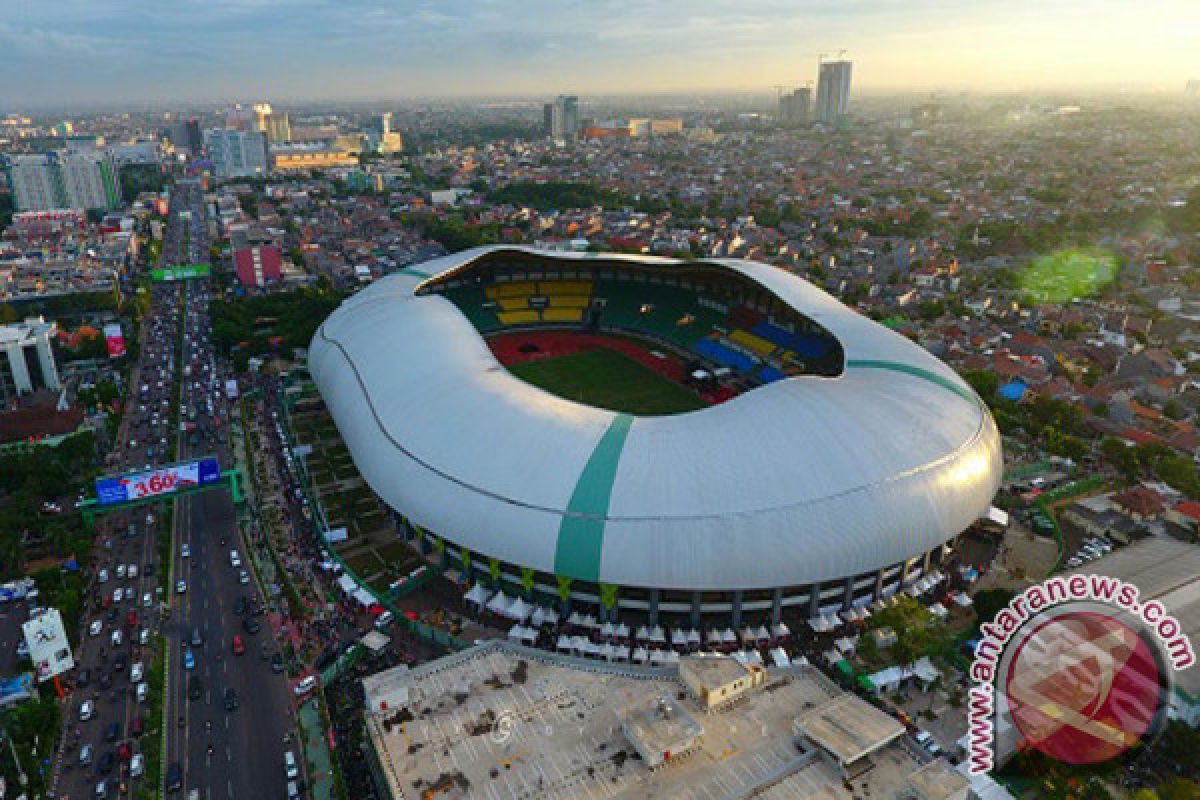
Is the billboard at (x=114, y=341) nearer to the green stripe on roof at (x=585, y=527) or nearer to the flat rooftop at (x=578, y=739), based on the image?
the green stripe on roof at (x=585, y=527)

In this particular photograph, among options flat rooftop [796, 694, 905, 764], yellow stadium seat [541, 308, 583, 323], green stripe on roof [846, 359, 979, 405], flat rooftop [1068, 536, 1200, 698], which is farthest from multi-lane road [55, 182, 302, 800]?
flat rooftop [1068, 536, 1200, 698]

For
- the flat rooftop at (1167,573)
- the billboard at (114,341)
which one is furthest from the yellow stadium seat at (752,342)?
the billboard at (114,341)

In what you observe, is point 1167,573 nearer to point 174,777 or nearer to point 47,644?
point 174,777

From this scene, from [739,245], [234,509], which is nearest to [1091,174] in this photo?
[739,245]

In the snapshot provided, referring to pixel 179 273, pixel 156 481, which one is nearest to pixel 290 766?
pixel 156 481

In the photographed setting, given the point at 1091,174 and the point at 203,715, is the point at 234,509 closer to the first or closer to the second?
the point at 203,715

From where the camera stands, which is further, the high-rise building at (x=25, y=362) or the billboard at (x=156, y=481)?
the high-rise building at (x=25, y=362)

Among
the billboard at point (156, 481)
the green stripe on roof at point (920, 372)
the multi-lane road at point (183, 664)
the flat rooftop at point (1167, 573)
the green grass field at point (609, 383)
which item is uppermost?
the green stripe on roof at point (920, 372)
